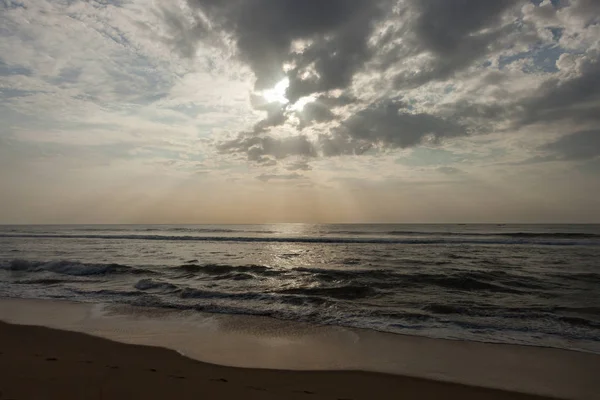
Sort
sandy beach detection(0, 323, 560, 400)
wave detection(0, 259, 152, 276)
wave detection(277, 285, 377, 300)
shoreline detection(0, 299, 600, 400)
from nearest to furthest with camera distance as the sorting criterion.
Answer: sandy beach detection(0, 323, 560, 400), shoreline detection(0, 299, 600, 400), wave detection(277, 285, 377, 300), wave detection(0, 259, 152, 276)

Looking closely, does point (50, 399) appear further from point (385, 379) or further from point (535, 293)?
point (535, 293)

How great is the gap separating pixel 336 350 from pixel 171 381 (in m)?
2.76

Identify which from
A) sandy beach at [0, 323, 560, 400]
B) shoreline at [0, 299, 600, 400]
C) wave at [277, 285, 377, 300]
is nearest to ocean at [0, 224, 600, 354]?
wave at [277, 285, 377, 300]

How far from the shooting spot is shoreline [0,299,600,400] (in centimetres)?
475

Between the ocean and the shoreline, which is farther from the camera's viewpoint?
the ocean

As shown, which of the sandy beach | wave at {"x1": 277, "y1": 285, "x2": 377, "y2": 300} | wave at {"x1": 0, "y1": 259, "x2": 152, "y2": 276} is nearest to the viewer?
the sandy beach

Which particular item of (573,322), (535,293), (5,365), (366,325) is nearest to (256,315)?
(366,325)

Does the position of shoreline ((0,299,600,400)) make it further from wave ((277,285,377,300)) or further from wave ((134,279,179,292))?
wave ((134,279,179,292))

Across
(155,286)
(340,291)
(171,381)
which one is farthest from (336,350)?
(155,286)

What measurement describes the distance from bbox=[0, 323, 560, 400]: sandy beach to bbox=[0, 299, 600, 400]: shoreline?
293mm

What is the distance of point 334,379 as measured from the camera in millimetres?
4613

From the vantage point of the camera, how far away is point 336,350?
5875 millimetres

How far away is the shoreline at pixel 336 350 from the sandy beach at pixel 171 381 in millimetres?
293

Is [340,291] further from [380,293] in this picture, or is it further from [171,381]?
[171,381]
